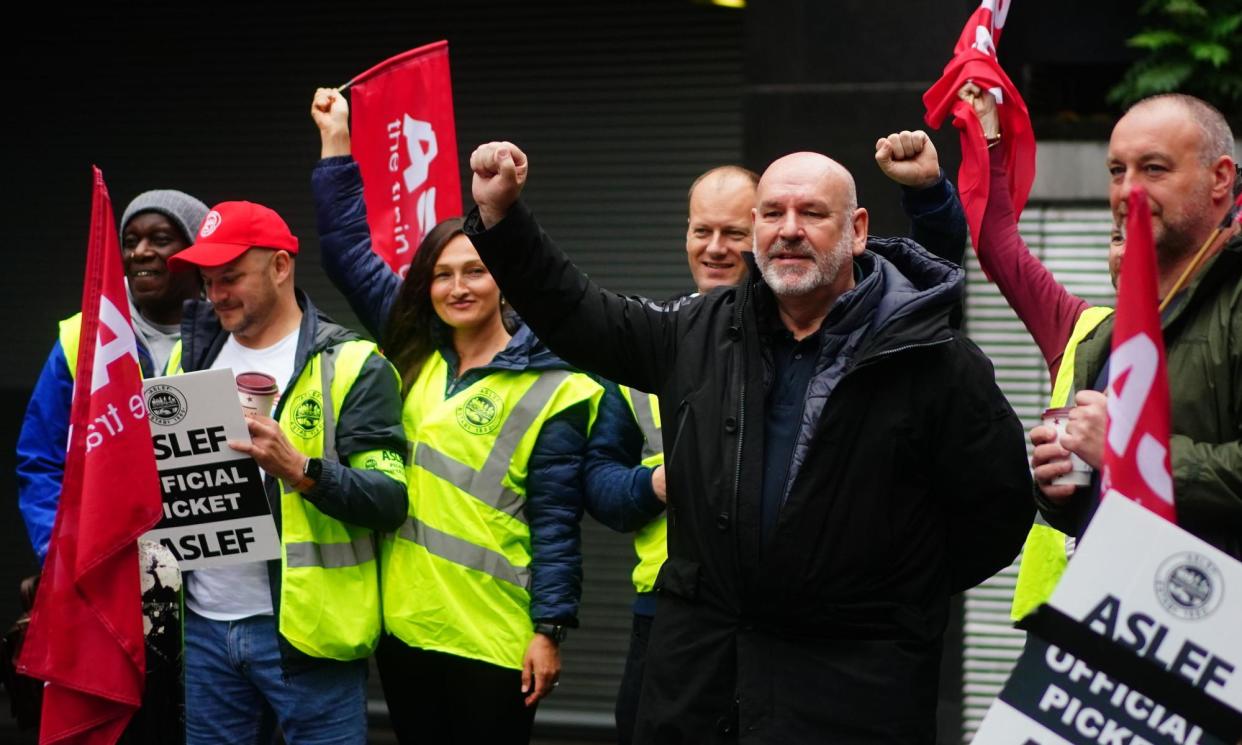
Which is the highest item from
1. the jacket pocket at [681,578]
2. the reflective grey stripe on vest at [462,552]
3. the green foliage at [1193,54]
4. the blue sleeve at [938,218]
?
the green foliage at [1193,54]

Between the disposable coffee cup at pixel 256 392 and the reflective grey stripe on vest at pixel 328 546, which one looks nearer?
the disposable coffee cup at pixel 256 392

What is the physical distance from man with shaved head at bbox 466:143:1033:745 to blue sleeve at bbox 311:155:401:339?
178cm

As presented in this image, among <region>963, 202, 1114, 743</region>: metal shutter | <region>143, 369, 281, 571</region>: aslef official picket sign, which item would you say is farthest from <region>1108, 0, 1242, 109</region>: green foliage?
<region>143, 369, 281, 571</region>: aslef official picket sign

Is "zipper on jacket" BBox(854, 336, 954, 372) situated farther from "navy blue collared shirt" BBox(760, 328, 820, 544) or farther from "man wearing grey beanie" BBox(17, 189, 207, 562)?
"man wearing grey beanie" BBox(17, 189, 207, 562)

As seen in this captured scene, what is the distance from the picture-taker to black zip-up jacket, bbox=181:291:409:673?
4.89 m

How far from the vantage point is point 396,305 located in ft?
18.0

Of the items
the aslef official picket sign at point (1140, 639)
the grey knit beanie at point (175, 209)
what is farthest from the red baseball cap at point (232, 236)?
the aslef official picket sign at point (1140, 639)

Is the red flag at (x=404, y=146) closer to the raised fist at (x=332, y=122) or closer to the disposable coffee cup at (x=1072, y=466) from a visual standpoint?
the raised fist at (x=332, y=122)

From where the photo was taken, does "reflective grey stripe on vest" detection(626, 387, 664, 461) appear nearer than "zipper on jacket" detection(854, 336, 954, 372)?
No

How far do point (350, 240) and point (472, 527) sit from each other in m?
1.21

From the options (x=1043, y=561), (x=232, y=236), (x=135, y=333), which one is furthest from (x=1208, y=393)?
(x=135, y=333)

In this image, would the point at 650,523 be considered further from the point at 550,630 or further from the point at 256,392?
the point at 256,392

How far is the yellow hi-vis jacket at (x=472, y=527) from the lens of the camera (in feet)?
16.7

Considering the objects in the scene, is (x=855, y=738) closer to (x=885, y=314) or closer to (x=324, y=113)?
(x=885, y=314)
